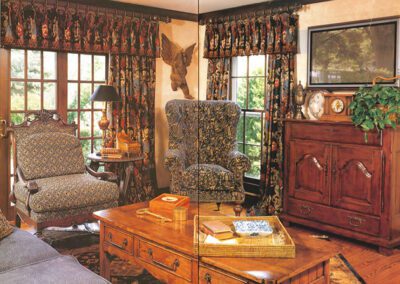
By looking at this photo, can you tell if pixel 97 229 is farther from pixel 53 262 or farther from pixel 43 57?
pixel 43 57

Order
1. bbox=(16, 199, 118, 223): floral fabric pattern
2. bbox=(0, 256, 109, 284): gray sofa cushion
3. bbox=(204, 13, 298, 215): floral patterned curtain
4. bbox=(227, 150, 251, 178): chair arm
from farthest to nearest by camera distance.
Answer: bbox=(204, 13, 298, 215): floral patterned curtain, bbox=(16, 199, 118, 223): floral fabric pattern, bbox=(227, 150, 251, 178): chair arm, bbox=(0, 256, 109, 284): gray sofa cushion

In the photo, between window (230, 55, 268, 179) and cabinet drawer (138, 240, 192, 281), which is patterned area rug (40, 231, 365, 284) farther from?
window (230, 55, 268, 179)

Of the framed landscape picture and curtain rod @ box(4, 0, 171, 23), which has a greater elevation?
the framed landscape picture

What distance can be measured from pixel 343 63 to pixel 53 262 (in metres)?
1.92

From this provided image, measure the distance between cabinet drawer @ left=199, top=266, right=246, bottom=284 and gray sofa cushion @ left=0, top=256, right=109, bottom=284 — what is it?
292 mm

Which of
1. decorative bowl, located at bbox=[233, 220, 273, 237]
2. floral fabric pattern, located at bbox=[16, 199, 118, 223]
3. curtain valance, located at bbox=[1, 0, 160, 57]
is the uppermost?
curtain valance, located at bbox=[1, 0, 160, 57]

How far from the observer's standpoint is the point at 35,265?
0.87 m

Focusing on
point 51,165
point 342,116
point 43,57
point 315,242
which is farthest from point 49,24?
point 342,116

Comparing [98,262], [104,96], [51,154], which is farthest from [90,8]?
[98,262]

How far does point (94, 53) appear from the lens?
28.8 inches

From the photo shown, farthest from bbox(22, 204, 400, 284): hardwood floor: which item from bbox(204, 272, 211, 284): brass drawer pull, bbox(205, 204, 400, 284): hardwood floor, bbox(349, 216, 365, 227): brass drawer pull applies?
bbox(204, 272, 211, 284): brass drawer pull

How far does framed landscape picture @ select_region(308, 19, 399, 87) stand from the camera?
219 cm

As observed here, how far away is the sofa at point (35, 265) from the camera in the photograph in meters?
0.81

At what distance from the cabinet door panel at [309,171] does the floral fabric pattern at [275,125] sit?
0.74ft
